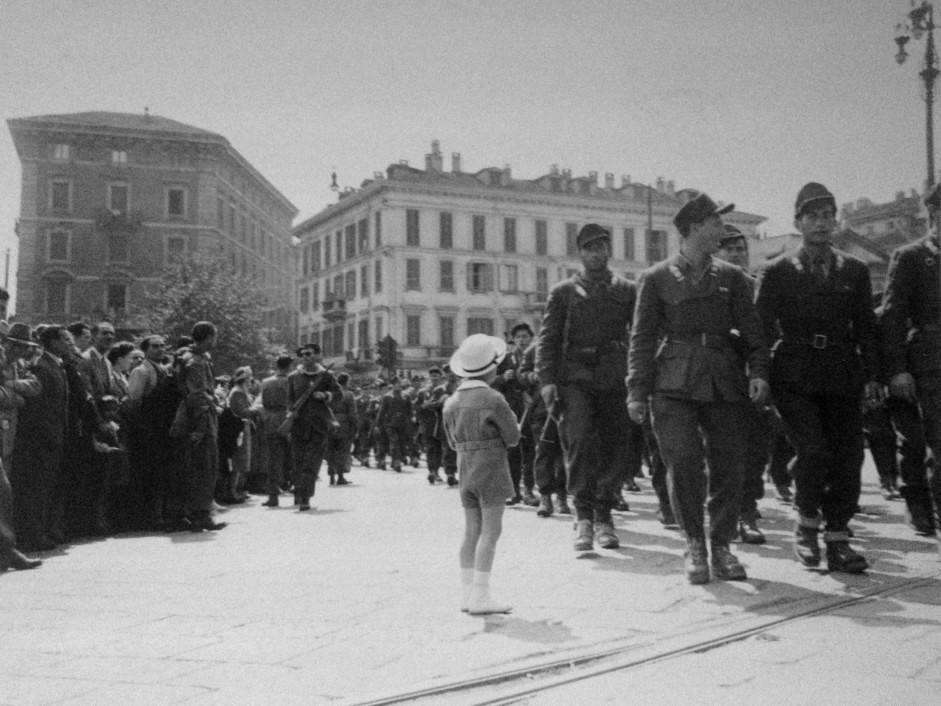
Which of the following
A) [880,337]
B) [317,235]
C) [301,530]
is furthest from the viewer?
[317,235]

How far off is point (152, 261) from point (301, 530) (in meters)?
58.7

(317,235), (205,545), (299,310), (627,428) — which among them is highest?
(317,235)

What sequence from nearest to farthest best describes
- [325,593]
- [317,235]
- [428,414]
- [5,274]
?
[325,593]
[428,414]
[5,274]
[317,235]

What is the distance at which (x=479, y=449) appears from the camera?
498 centimetres

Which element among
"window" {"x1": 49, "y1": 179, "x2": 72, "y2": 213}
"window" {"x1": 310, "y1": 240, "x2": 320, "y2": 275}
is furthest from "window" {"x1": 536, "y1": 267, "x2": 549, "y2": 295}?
"window" {"x1": 49, "y1": 179, "x2": 72, "y2": 213}

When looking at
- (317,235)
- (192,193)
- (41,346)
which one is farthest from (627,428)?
(317,235)

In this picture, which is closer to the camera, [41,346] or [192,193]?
[41,346]

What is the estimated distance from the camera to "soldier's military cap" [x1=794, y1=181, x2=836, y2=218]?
5699 millimetres

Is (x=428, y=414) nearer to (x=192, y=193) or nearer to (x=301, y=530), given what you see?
(x=301, y=530)

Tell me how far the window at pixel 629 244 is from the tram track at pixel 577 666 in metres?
66.4

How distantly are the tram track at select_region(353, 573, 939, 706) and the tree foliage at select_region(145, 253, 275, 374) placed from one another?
44.6 metres

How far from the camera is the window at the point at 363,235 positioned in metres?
67.4

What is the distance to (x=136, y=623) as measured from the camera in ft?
15.1

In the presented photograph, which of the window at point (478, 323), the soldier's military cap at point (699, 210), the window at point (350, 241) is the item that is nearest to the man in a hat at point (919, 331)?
the soldier's military cap at point (699, 210)
